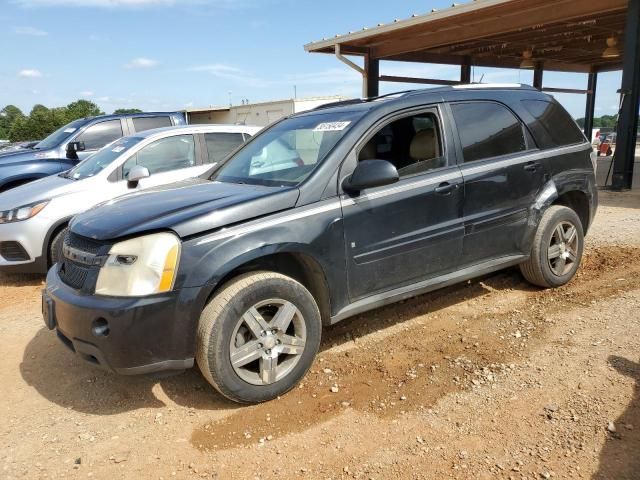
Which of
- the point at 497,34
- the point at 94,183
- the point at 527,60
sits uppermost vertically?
the point at 497,34

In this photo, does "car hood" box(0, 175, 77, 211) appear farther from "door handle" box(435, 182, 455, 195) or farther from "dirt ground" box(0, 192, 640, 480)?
"door handle" box(435, 182, 455, 195)

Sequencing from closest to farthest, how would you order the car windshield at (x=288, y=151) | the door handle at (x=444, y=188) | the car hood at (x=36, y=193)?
the car windshield at (x=288, y=151) < the door handle at (x=444, y=188) < the car hood at (x=36, y=193)

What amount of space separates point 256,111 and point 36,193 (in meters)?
21.0

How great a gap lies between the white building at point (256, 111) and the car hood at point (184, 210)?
635 inches

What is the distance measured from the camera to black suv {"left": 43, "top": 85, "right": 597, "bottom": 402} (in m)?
2.80

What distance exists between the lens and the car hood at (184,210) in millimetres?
2869

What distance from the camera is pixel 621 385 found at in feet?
9.98

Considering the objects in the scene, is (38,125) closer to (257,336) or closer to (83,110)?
(83,110)

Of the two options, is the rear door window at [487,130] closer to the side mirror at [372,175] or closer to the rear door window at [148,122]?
the side mirror at [372,175]

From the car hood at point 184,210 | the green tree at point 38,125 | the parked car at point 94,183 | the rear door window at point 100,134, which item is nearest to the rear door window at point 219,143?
the parked car at point 94,183

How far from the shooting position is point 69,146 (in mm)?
7785

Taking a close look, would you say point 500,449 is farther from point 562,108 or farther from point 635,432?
point 562,108

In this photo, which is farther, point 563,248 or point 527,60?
point 527,60

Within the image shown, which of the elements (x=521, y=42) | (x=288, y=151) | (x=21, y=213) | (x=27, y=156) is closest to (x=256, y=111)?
(x=521, y=42)
